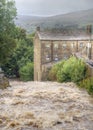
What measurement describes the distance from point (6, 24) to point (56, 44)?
29654mm

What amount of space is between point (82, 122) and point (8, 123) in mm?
5048

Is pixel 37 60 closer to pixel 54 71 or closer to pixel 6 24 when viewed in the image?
pixel 54 71

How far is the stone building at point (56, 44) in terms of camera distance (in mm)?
75250

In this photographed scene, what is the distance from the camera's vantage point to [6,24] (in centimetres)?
4891

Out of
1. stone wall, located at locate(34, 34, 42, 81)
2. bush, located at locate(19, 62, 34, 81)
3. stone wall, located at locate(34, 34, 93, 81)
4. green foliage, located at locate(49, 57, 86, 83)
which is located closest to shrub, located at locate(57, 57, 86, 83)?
green foliage, located at locate(49, 57, 86, 83)

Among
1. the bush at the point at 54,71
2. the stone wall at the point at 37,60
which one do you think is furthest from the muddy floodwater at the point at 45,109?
the stone wall at the point at 37,60

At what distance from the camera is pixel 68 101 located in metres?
34.2

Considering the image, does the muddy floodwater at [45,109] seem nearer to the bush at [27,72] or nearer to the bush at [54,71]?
the bush at [54,71]

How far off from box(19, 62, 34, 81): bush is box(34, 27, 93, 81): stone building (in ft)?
11.8

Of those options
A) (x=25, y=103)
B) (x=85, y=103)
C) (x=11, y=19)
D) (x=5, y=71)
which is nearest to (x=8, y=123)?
(x=25, y=103)

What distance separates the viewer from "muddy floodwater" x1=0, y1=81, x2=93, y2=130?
25.6m

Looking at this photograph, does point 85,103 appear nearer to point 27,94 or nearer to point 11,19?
point 27,94

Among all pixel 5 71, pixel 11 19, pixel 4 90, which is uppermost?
pixel 11 19

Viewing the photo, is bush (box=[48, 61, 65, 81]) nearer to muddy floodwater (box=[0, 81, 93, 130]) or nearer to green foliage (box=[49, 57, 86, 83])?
green foliage (box=[49, 57, 86, 83])
